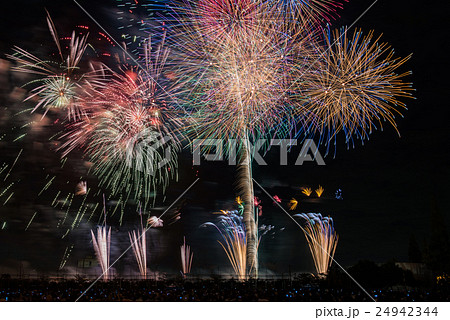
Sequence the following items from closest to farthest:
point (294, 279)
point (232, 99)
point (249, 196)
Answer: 1. point (232, 99)
2. point (249, 196)
3. point (294, 279)

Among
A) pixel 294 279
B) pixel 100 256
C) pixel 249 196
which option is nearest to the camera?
pixel 249 196

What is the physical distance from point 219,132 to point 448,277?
32.6 m

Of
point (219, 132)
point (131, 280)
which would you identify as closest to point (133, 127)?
point (219, 132)

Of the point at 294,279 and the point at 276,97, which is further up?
the point at 276,97

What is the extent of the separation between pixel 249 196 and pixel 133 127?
9.97 metres

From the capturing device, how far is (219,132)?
97.2 ft

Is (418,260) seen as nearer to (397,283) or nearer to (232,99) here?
(397,283)
